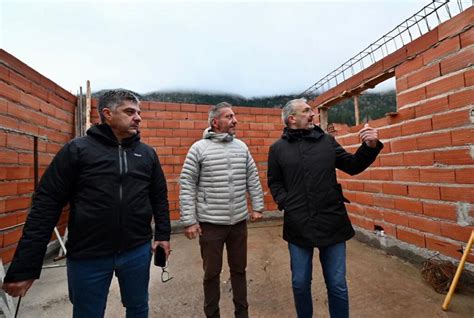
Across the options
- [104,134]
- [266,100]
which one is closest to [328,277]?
[104,134]

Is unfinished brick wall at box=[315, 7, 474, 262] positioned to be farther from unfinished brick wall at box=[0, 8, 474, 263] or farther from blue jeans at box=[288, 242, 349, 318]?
blue jeans at box=[288, 242, 349, 318]

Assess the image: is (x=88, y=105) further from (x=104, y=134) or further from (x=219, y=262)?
(x=219, y=262)

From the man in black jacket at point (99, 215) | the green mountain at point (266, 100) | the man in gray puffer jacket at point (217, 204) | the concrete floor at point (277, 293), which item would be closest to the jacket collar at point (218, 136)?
the man in gray puffer jacket at point (217, 204)

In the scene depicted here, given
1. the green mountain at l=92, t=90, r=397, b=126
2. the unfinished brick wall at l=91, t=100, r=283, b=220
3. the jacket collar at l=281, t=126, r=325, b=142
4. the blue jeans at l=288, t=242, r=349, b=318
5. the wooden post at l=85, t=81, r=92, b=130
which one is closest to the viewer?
the blue jeans at l=288, t=242, r=349, b=318

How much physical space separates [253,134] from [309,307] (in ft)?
12.4

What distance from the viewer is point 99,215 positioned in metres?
1.21

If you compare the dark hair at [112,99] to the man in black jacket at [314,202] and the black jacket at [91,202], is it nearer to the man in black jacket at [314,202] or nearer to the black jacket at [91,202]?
the black jacket at [91,202]

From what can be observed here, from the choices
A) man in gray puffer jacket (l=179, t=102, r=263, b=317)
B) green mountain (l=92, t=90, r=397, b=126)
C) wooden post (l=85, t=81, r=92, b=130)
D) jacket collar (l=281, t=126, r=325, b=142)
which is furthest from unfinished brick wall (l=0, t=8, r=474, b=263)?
green mountain (l=92, t=90, r=397, b=126)

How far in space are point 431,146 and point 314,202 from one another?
1.67m

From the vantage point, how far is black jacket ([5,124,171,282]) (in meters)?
1.12

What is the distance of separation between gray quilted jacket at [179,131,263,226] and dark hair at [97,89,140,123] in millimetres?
592

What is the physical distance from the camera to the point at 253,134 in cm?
507

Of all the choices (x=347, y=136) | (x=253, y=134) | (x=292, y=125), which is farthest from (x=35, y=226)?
(x=253, y=134)

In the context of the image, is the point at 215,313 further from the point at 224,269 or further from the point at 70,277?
the point at 224,269
